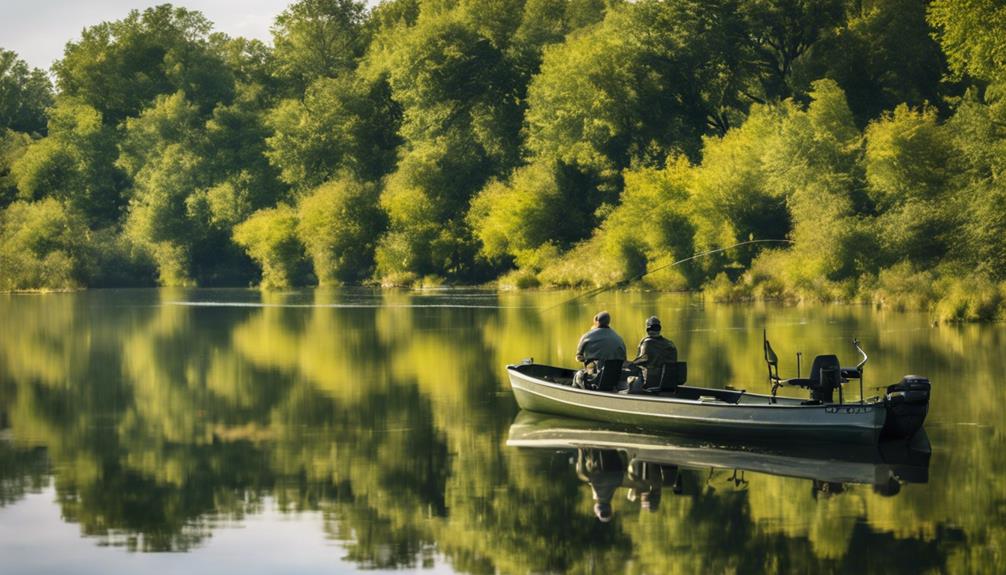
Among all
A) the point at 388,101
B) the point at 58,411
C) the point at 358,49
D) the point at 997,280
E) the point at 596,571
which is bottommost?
the point at 596,571

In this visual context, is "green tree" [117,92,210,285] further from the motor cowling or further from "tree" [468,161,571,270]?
the motor cowling

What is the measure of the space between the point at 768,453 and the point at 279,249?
235 feet

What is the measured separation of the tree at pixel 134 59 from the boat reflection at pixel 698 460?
3577 inches

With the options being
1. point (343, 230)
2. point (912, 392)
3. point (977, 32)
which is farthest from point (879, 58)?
point (912, 392)

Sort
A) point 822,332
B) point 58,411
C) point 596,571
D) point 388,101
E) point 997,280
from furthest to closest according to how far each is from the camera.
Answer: point 388,101
point 997,280
point 822,332
point 58,411
point 596,571

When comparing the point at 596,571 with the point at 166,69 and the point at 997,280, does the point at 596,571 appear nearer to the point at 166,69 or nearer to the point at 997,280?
the point at 997,280

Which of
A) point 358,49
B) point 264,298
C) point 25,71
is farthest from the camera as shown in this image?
point 25,71

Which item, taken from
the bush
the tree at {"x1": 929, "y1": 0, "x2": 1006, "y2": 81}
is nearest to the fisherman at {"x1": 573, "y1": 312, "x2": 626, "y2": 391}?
the bush

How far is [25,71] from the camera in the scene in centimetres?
12338

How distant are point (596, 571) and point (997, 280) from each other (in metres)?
35.4

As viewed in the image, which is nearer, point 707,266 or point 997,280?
point 997,280

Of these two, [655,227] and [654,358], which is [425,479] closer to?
[654,358]

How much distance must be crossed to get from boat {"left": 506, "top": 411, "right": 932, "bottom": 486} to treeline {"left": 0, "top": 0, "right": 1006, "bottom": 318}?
23965 mm

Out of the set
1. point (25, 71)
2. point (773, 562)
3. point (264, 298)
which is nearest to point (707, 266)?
point (264, 298)
